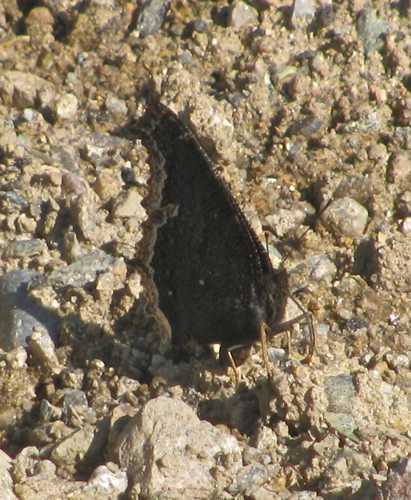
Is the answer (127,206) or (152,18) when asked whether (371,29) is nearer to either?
(152,18)

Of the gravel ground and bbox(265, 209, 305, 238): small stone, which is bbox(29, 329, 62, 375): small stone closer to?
the gravel ground

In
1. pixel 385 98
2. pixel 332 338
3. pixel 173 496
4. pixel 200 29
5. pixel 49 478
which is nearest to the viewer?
pixel 173 496

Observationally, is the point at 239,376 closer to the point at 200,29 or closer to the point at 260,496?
the point at 260,496

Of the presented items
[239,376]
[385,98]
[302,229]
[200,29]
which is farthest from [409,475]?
[200,29]

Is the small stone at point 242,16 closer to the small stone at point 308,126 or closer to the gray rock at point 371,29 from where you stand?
the gray rock at point 371,29

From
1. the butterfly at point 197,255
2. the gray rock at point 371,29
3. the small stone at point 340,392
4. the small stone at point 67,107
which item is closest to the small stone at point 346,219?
the butterfly at point 197,255

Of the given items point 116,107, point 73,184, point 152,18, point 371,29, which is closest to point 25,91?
point 116,107

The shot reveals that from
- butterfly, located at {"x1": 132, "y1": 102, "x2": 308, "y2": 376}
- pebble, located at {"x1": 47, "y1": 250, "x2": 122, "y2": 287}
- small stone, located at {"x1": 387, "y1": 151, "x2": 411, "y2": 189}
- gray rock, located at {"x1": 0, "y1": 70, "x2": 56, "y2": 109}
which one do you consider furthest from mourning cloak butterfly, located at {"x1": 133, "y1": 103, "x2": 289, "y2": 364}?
gray rock, located at {"x1": 0, "y1": 70, "x2": 56, "y2": 109}
